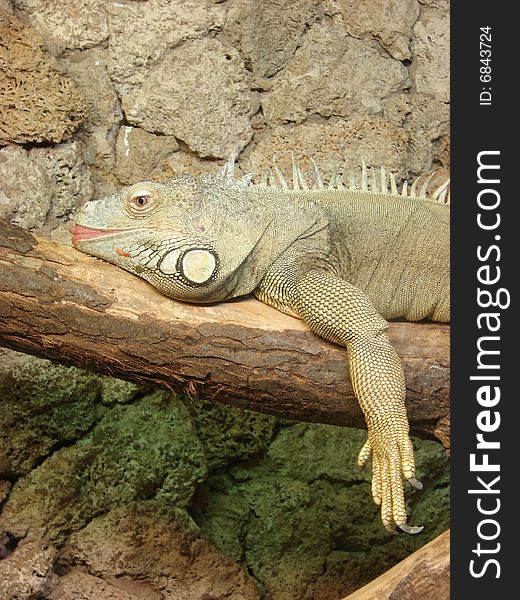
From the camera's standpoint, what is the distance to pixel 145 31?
4242 millimetres

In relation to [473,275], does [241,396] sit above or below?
below

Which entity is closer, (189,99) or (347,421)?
(347,421)

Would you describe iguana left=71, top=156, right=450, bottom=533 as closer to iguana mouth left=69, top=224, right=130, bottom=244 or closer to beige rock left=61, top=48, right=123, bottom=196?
iguana mouth left=69, top=224, right=130, bottom=244

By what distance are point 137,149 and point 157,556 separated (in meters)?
2.07

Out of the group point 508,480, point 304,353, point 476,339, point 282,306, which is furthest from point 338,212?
point 508,480

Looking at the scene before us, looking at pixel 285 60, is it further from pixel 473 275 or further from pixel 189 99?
pixel 473 275

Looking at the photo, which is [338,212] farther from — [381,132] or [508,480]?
[508,480]

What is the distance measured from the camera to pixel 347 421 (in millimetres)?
3154

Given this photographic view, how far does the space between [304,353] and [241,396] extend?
0.95 feet

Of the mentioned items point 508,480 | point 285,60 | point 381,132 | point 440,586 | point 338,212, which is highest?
point 285,60

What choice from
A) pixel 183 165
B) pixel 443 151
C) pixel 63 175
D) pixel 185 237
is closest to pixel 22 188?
pixel 63 175

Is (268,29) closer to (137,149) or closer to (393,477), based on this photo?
(137,149)

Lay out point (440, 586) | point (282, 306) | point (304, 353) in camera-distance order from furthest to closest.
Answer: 1. point (282, 306)
2. point (304, 353)
3. point (440, 586)

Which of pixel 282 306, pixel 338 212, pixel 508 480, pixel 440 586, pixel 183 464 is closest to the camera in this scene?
pixel 508 480
